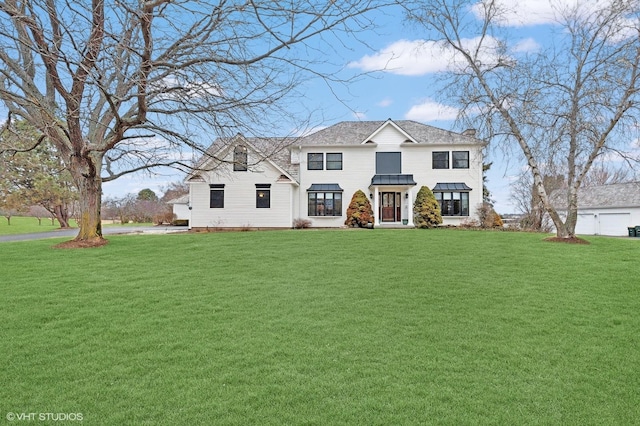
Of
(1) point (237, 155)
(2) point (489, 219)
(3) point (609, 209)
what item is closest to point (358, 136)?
(2) point (489, 219)

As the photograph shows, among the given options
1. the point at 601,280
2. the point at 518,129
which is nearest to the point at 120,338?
the point at 601,280

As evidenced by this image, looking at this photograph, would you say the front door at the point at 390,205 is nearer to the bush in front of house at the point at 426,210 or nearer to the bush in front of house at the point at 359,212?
the bush in front of house at the point at 359,212

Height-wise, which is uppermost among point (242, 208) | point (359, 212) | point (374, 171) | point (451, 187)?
point (374, 171)

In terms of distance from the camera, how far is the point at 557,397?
143 inches

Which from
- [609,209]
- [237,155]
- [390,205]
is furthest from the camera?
[609,209]

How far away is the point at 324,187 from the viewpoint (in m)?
25.4

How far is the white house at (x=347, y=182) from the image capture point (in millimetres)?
24219

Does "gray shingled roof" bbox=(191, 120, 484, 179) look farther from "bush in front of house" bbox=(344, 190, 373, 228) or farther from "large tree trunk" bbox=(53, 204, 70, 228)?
"large tree trunk" bbox=(53, 204, 70, 228)

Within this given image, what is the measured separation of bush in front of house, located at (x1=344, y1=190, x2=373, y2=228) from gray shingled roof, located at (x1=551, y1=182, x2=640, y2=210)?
46.4ft

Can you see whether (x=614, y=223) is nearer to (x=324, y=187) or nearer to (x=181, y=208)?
(x=324, y=187)

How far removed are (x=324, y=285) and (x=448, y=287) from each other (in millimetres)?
2450

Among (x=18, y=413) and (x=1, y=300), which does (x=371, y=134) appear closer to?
(x=1, y=300)

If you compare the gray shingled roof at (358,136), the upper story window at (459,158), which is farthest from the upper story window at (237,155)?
the upper story window at (459,158)

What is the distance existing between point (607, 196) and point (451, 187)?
16438 millimetres
